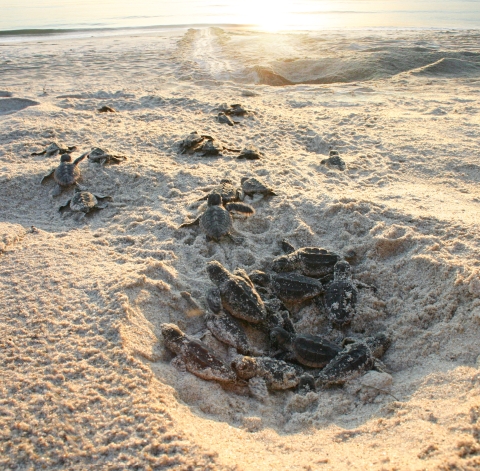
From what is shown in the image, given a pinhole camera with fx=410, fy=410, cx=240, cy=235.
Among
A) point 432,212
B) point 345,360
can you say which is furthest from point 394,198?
point 345,360

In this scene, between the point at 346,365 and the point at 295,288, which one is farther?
the point at 295,288

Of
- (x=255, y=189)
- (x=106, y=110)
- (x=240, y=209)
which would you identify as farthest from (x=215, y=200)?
(x=106, y=110)

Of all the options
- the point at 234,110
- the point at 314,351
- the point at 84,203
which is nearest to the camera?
the point at 314,351

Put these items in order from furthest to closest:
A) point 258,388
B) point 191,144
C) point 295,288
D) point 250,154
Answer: point 191,144 < point 250,154 < point 295,288 < point 258,388

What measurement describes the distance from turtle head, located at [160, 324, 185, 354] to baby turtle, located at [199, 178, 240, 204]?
4.68 feet

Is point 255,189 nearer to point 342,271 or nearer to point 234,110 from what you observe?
point 342,271

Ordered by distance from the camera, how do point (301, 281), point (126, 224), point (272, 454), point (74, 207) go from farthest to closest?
point (74, 207) → point (126, 224) → point (301, 281) → point (272, 454)

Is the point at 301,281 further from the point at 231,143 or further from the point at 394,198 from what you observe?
the point at 231,143

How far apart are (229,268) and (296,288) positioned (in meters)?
0.52

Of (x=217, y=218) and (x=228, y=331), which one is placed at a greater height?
(x=217, y=218)

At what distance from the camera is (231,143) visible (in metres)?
4.75

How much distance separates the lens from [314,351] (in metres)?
1.98

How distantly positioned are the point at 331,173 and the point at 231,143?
4.64 feet

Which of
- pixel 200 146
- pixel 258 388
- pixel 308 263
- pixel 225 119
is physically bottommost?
pixel 258 388
